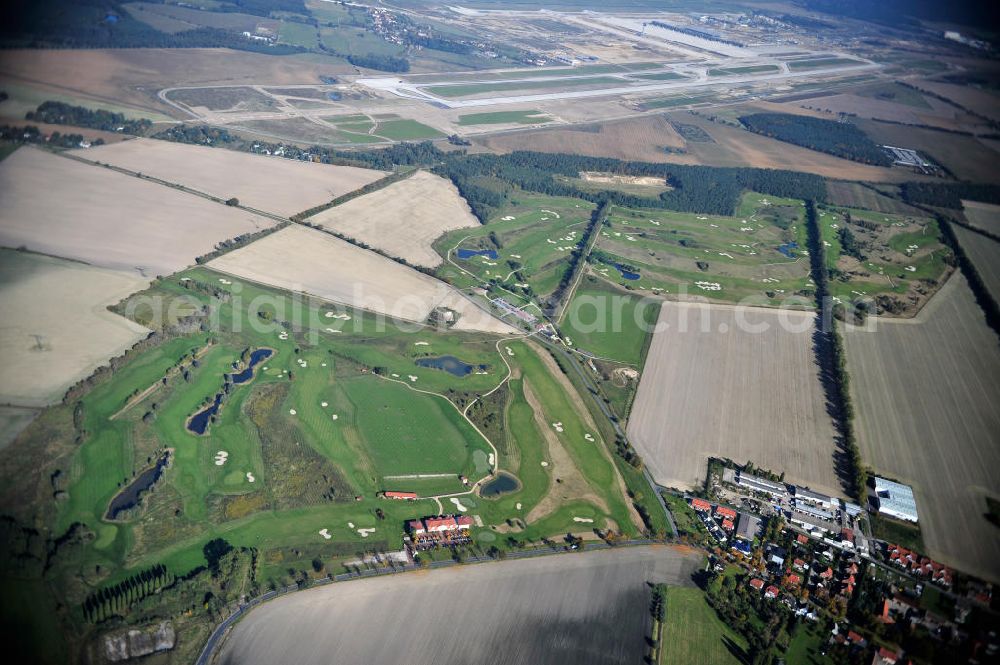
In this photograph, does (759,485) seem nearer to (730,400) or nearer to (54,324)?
(730,400)

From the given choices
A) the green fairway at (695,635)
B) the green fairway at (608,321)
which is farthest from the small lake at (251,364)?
→ the green fairway at (695,635)

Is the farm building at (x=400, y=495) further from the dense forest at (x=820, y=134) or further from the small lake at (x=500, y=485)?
the dense forest at (x=820, y=134)

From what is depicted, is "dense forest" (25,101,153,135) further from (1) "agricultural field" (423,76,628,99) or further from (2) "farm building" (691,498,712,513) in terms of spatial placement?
(2) "farm building" (691,498,712,513)

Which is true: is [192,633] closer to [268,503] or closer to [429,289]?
[268,503]

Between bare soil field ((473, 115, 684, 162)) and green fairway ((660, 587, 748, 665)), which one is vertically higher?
bare soil field ((473, 115, 684, 162))

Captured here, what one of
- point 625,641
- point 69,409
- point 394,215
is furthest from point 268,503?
point 394,215

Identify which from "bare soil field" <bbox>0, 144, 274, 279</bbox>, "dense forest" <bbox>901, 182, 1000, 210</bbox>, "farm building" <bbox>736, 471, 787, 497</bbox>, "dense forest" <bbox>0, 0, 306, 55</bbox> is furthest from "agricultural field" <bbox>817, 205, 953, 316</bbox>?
"dense forest" <bbox>0, 0, 306, 55</bbox>

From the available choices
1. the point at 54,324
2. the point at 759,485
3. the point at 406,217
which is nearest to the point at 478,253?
the point at 406,217
